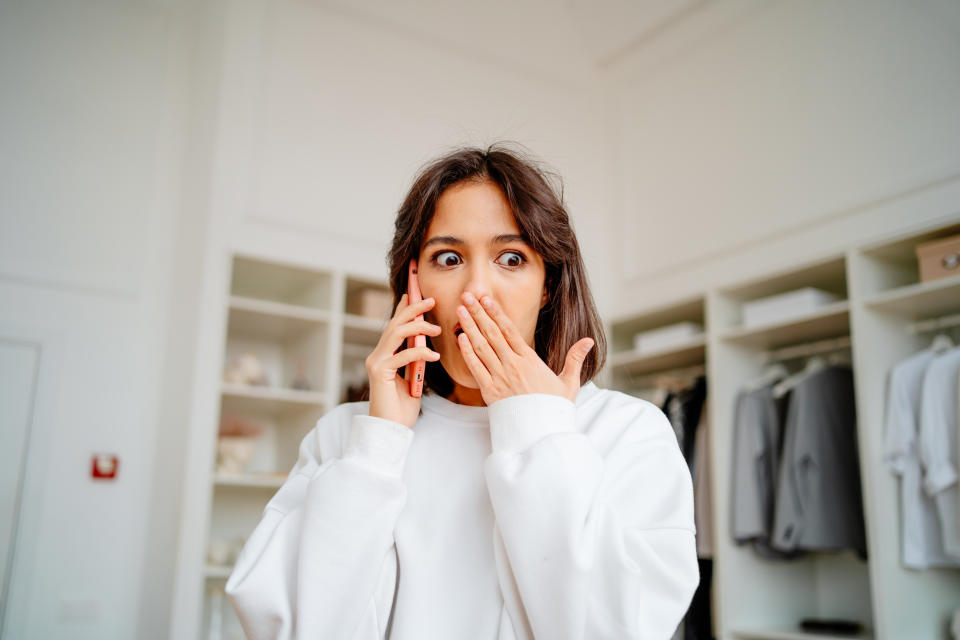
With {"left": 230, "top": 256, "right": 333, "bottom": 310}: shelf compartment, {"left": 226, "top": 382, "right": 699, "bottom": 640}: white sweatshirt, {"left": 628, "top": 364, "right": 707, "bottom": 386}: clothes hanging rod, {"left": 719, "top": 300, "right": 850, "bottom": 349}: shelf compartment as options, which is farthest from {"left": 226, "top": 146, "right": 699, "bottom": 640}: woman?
{"left": 628, "top": 364, "right": 707, "bottom": 386}: clothes hanging rod

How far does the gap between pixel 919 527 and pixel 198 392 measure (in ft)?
9.09

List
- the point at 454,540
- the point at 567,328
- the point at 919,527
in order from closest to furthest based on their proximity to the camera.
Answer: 1. the point at 454,540
2. the point at 567,328
3. the point at 919,527

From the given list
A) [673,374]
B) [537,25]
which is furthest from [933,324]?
[537,25]

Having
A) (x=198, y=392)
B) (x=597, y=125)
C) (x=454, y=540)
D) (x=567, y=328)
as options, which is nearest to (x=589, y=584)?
(x=454, y=540)

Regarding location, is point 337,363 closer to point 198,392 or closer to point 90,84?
point 198,392

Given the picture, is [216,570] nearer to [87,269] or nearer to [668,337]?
[87,269]

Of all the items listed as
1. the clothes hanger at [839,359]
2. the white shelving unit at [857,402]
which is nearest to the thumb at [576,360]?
the white shelving unit at [857,402]

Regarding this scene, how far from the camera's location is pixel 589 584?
95 cm

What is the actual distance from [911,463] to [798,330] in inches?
32.4

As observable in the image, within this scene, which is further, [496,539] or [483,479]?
[483,479]

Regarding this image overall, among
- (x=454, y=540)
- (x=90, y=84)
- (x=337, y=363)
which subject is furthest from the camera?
(x=90, y=84)

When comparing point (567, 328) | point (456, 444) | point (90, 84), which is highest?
point (90, 84)

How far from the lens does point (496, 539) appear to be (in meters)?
1.02

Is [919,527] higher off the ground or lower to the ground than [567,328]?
lower
